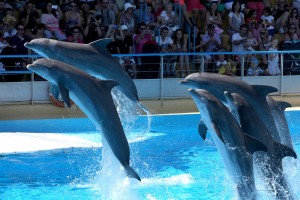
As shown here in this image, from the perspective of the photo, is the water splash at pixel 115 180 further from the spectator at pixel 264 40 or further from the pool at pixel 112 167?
the spectator at pixel 264 40

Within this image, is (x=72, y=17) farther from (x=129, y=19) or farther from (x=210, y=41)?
(x=210, y=41)

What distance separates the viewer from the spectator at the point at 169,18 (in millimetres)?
15871

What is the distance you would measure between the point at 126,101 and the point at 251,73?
548 cm

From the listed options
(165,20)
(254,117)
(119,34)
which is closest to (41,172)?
(254,117)

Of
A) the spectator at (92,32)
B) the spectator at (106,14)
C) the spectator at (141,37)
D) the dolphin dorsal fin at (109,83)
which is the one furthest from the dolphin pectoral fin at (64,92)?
the spectator at (106,14)

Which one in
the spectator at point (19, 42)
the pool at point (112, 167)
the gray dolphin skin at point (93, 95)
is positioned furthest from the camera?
the spectator at point (19, 42)

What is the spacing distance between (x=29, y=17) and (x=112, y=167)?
25.4 ft

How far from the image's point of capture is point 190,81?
699cm

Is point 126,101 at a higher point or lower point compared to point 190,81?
lower

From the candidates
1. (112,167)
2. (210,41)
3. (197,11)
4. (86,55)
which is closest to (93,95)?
(86,55)

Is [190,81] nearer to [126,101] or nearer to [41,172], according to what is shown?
[126,101]

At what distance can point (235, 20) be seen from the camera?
16.7m

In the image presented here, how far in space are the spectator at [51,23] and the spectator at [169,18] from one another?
2276 millimetres

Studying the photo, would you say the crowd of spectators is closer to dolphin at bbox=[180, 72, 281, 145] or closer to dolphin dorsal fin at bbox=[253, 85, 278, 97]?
dolphin at bbox=[180, 72, 281, 145]
